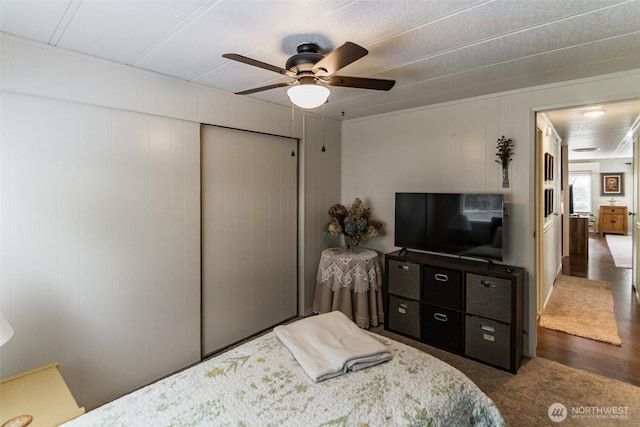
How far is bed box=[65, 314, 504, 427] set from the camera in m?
1.27

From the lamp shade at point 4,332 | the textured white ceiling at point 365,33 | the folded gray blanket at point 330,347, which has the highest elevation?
the textured white ceiling at point 365,33

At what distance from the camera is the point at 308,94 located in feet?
5.67

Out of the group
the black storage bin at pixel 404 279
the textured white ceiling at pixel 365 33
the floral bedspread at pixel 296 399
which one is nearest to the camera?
the floral bedspread at pixel 296 399

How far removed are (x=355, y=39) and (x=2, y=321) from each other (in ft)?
7.18

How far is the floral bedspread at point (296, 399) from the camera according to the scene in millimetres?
1269

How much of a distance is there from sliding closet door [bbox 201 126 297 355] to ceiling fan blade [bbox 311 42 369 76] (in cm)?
147

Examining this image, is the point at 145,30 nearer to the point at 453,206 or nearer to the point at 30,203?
the point at 30,203

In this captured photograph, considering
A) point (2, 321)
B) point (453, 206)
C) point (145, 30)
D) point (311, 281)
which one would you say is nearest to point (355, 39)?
point (145, 30)

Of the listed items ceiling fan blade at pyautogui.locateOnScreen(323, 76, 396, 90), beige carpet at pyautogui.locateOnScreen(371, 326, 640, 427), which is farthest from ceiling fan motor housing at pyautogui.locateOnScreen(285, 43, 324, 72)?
beige carpet at pyautogui.locateOnScreen(371, 326, 640, 427)

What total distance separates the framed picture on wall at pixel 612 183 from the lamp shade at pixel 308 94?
1179 centimetres

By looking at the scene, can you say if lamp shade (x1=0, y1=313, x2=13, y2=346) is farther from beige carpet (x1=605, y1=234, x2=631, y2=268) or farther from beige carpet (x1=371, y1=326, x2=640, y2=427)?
beige carpet (x1=605, y1=234, x2=631, y2=268)

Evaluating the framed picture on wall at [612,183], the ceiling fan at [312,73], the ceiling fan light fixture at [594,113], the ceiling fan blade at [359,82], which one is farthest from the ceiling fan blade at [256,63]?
the framed picture on wall at [612,183]

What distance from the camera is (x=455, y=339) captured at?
2.90m

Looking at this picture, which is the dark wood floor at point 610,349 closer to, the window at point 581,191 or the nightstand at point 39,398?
the nightstand at point 39,398
